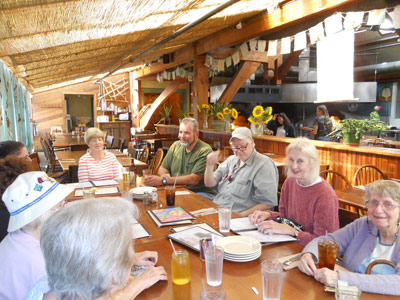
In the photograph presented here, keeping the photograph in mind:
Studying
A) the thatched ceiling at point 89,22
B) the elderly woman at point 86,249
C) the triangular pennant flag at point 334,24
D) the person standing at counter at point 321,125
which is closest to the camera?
the elderly woman at point 86,249

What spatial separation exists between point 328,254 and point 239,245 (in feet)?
1.41

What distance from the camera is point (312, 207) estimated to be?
73.7 inches

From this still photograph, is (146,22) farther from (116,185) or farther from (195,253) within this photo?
(195,253)

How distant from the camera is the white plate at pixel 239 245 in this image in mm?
1468

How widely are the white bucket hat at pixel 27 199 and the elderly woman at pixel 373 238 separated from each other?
1.20m

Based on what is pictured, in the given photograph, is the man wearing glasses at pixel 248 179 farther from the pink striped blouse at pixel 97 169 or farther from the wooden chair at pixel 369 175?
the wooden chair at pixel 369 175

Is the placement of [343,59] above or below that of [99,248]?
above

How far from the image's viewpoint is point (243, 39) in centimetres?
595

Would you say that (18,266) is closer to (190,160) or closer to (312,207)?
(312,207)

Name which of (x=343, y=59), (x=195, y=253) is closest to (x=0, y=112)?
(x=195, y=253)

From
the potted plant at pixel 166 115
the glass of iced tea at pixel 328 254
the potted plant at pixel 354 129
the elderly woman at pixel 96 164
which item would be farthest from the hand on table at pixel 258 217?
the potted plant at pixel 166 115

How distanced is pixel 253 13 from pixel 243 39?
0.58 m

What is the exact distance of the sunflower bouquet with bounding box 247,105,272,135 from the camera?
5301 millimetres

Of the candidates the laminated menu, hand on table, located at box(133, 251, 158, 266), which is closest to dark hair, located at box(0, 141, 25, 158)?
the laminated menu
